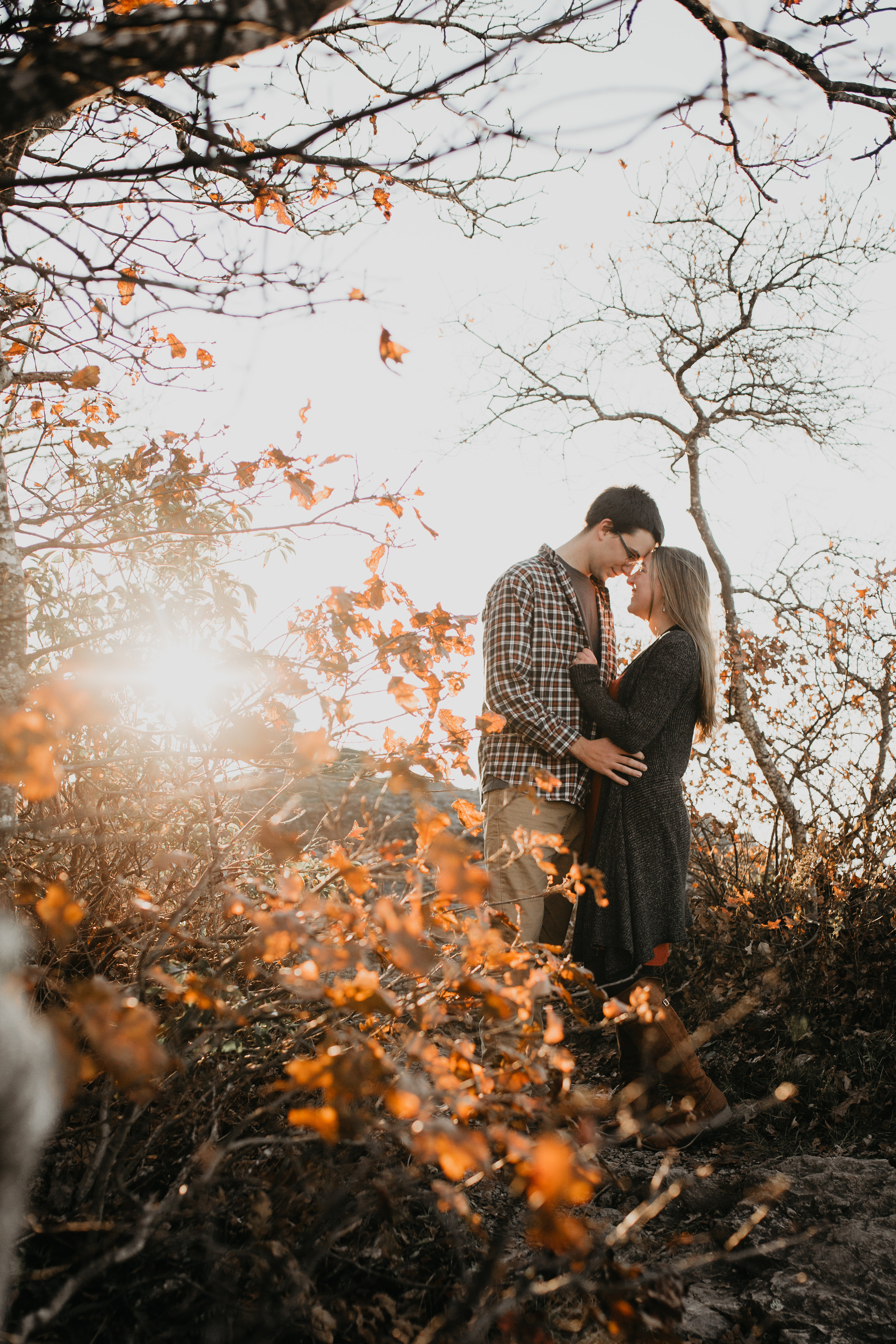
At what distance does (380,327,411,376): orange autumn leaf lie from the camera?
5.44ft

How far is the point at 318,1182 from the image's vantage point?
5.07 feet

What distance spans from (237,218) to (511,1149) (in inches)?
101

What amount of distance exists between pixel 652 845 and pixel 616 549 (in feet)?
4.00

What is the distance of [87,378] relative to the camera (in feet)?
8.29

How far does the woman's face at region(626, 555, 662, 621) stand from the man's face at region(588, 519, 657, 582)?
0.05m

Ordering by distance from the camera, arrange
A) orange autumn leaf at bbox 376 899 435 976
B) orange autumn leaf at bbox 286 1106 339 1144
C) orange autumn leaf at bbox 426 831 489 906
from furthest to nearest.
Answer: orange autumn leaf at bbox 426 831 489 906 → orange autumn leaf at bbox 376 899 435 976 → orange autumn leaf at bbox 286 1106 339 1144

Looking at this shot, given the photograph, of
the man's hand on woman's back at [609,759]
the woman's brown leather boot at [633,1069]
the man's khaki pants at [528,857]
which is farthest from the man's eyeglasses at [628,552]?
the woman's brown leather boot at [633,1069]

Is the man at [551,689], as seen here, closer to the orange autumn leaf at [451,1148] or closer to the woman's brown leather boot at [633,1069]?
the woman's brown leather boot at [633,1069]

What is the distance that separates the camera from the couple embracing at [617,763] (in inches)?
104

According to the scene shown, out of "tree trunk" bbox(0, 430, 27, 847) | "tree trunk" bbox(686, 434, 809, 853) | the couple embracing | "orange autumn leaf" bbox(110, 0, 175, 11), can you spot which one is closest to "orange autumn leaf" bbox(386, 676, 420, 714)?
the couple embracing

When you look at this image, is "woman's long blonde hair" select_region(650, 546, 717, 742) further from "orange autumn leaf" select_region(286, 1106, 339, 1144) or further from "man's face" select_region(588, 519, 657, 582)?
"orange autumn leaf" select_region(286, 1106, 339, 1144)

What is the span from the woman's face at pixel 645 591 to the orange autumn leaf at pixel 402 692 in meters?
1.35

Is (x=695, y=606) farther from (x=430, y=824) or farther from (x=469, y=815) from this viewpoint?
(x=430, y=824)

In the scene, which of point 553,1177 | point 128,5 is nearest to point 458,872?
point 553,1177
